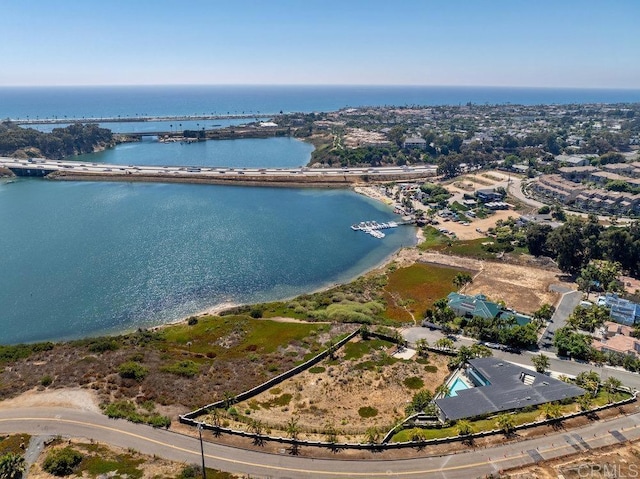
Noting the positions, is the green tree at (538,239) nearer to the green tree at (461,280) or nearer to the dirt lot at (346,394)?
the green tree at (461,280)

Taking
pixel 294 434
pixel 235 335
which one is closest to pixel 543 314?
pixel 294 434

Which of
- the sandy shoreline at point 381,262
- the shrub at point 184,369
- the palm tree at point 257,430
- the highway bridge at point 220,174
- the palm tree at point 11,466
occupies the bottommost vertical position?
the sandy shoreline at point 381,262

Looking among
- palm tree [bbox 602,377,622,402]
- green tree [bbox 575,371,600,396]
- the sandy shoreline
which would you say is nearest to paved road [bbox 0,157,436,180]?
the sandy shoreline

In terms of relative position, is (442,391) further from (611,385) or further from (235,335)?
(235,335)

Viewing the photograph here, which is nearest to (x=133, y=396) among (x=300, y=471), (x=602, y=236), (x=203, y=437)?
(x=203, y=437)

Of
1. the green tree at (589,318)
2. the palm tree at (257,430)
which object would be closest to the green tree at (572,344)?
the green tree at (589,318)

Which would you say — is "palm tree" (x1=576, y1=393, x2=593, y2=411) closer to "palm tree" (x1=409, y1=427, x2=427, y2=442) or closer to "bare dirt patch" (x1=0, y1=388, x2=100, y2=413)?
"palm tree" (x1=409, y1=427, x2=427, y2=442)
